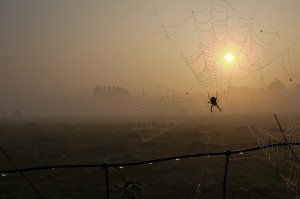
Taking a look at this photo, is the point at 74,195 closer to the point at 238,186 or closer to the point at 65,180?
the point at 65,180

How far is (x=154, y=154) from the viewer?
40125 mm

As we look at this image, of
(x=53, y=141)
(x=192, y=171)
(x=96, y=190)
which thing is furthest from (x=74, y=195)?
(x=53, y=141)

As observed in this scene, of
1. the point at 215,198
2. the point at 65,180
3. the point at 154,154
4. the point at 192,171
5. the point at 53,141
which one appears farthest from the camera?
the point at 53,141

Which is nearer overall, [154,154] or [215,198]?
[215,198]

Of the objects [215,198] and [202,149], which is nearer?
[215,198]

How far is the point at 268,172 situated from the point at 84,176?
1480 centimetres

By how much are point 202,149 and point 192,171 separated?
41.8ft

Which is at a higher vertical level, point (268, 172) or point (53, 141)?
point (53, 141)

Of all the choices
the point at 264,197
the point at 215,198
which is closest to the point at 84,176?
the point at 215,198

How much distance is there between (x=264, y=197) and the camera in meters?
22.1

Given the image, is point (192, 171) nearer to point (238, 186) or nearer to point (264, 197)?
point (238, 186)

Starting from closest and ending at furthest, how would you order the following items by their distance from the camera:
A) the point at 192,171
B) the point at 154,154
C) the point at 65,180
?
the point at 65,180 → the point at 192,171 → the point at 154,154

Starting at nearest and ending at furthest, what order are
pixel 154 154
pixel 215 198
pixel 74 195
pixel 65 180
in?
pixel 215 198, pixel 74 195, pixel 65 180, pixel 154 154

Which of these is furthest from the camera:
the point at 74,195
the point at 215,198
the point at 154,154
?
the point at 154,154
